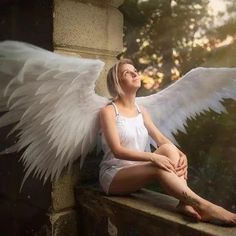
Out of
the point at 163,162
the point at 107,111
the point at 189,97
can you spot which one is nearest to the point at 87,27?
the point at 107,111

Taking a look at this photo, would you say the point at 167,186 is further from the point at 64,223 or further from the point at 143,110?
the point at 64,223

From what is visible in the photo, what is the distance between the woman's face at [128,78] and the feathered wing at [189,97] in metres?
0.28

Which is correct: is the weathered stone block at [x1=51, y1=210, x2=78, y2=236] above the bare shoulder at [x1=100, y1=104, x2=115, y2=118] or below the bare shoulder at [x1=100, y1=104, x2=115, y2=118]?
below

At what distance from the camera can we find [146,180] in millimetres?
2354

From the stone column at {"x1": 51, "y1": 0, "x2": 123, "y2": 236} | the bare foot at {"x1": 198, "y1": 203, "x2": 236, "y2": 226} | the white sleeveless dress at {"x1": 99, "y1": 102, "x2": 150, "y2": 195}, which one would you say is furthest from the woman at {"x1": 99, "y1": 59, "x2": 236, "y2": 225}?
the stone column at {"x1": 51, "y1": 0, "x2": 123, "y2": 236}

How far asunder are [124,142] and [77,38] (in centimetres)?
93

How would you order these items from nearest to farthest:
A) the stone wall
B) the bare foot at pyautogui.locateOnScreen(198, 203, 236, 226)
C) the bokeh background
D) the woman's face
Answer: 1. the bare foot at pyautogui.locateOnScreen(198, 203, 236, 226)
2. the woman's face
3. the stone wall
4. the bokeh background

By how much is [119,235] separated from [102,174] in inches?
17.5

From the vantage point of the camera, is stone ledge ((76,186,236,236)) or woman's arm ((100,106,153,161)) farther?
woman's arm ((100,106,153,161))

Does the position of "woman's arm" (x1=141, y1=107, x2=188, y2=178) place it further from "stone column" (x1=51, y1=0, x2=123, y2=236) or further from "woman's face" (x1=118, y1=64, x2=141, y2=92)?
"stone column" (x1=51, y1=0, x2=123, y2=236)

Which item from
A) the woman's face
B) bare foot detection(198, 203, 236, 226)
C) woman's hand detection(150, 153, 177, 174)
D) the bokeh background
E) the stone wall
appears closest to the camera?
bare foot detection(198, 203, 236, 226)

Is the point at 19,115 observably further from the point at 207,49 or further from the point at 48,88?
the point at 207,49

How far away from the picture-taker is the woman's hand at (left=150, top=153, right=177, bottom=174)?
2223 mm

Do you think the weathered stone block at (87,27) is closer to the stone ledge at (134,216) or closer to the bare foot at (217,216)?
the stone ledge at (134,216)
